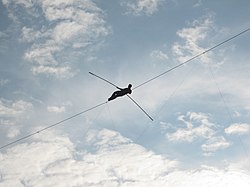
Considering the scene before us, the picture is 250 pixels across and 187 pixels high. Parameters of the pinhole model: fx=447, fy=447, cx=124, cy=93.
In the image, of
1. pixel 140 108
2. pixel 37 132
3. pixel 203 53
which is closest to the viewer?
pixel 203 53

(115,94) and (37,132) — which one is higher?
(115,94)

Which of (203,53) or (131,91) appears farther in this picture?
(131,91)

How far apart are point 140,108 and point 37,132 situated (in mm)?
6256

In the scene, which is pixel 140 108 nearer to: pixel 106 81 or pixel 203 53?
pixel 106 81

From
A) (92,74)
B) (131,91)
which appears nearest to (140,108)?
(131,91)

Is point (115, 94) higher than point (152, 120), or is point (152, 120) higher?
point (115, 94)

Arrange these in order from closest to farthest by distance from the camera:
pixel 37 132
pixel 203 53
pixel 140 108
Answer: pixel 203 53
pixel 37 132
pixel 140 108

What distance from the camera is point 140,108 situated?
2698cm

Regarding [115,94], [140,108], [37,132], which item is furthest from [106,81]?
[37,132]

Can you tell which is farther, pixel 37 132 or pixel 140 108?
pixel 140 108

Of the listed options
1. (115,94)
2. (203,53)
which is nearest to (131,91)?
(115,94)

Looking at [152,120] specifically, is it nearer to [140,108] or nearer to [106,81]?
[140,108]

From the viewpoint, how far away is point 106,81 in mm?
26312

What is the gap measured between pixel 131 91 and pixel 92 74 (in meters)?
2.56
